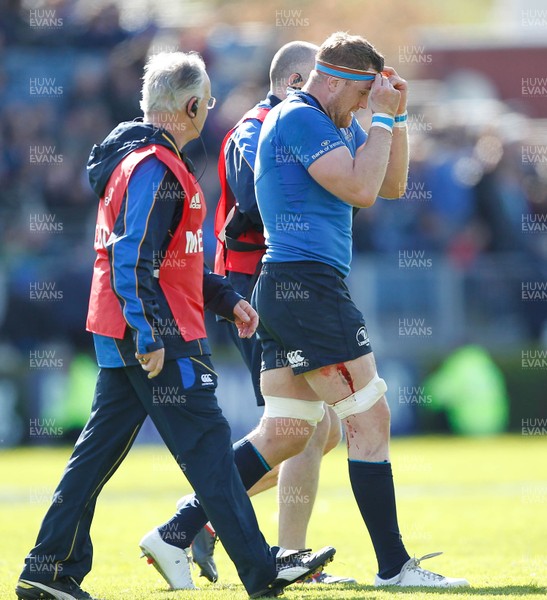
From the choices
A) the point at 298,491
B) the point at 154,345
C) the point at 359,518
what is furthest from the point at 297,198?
the point at 359,518

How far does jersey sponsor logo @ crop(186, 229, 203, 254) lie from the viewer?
5852 mm

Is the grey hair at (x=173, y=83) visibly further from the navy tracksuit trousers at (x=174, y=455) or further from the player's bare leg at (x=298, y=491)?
the player's bare leg at (x=298, y=491)

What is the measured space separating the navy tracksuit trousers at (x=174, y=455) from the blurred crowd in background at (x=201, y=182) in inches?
387

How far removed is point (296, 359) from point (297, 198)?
31.8 inches

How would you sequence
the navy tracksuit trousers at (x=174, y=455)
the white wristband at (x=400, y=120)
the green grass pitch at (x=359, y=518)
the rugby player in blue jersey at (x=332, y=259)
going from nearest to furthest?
1. the navy tracksuit trousers at (x=174, y=455)
2. the rugby player in blue jersey at (x=332, y=259)
3. the green grass pitch at (x=359, y=518)
4. the white wristband at (x=400, y=120)

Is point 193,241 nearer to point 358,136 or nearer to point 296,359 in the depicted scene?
point 296,359

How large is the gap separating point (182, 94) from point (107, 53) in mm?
13098

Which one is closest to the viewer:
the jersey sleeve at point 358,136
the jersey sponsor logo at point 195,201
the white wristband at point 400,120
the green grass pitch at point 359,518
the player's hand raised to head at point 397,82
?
the jersey sponsor logo at point 195,201

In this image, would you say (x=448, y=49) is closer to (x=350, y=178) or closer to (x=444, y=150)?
(x=444, y=150)

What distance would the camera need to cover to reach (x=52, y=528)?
5.84m

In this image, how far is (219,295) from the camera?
20.6ft

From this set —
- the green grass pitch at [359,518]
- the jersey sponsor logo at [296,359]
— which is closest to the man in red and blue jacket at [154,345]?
the green grass pitch at [359,518]

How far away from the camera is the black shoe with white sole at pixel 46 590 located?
19.0 ft

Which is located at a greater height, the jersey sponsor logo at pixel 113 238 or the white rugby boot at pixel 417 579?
the jersey sponsor logo at pixel 113 238
